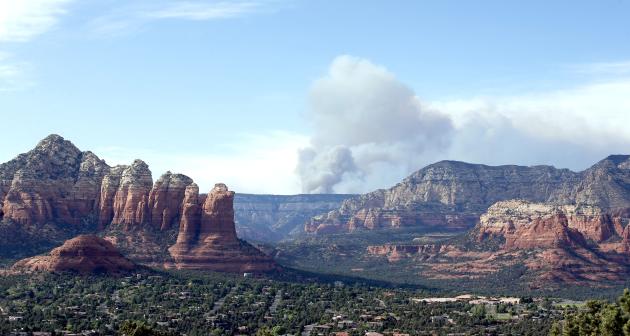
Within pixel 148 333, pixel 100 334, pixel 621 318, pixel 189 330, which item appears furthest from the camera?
pixel 189 330

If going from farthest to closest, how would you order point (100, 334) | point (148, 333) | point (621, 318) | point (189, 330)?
point (189, 330)
point (100, 334)
point (148, 333)
point (621, 318)

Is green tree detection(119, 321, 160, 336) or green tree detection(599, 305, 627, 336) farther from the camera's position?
green tree detection(119, 321, 160, 336)

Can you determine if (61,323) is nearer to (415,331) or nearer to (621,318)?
(415,331)

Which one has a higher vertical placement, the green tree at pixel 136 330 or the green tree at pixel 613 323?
the green tree at pixel 613 323

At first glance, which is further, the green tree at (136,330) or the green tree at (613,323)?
the green tree at (136,330)

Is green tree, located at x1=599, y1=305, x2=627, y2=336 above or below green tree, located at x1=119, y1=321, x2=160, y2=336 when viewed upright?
above

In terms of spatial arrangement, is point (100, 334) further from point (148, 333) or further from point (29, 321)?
point (148, 333)

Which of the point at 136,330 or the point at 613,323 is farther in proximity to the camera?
the point at 136,330

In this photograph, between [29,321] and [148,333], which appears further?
[29,321]

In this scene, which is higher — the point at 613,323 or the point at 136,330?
the point at 613,323

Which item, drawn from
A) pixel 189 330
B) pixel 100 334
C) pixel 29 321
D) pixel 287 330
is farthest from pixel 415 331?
pixel 29 321
